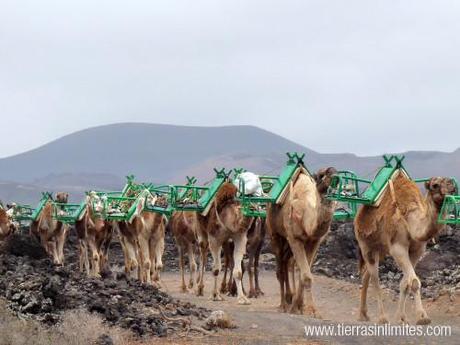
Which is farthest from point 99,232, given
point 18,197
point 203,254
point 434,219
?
point 18,197

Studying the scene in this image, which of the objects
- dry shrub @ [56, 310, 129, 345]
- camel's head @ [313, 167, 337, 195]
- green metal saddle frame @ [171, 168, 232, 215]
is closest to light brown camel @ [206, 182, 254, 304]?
green metal saddle frame @ [171, 168, 232, 215]

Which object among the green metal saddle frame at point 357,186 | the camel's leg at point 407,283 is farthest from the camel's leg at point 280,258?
the camel's leg at point 407,283

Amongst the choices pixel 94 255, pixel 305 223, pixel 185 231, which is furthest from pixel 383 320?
pixel 94 255

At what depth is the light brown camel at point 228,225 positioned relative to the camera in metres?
19.5

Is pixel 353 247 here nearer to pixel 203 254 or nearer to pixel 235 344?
pixel 203 254

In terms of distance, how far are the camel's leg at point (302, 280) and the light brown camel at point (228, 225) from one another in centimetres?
318

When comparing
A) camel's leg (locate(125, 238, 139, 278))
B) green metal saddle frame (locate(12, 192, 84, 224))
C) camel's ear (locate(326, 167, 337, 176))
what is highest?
camel's ear (locate(326, 167, 337, 176))

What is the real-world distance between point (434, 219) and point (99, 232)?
12738mm

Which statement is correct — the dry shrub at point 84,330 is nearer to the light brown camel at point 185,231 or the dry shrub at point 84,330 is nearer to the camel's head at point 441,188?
the camel's head at point 441,188

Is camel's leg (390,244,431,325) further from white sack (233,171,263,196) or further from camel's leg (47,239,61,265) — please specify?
camel's leg (47,239,61,265)

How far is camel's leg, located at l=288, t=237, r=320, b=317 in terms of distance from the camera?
15.7m

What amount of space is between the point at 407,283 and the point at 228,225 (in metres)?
5.77

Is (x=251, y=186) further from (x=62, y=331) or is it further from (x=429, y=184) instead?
(x=62, y=331)

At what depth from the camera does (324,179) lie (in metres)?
15.3
